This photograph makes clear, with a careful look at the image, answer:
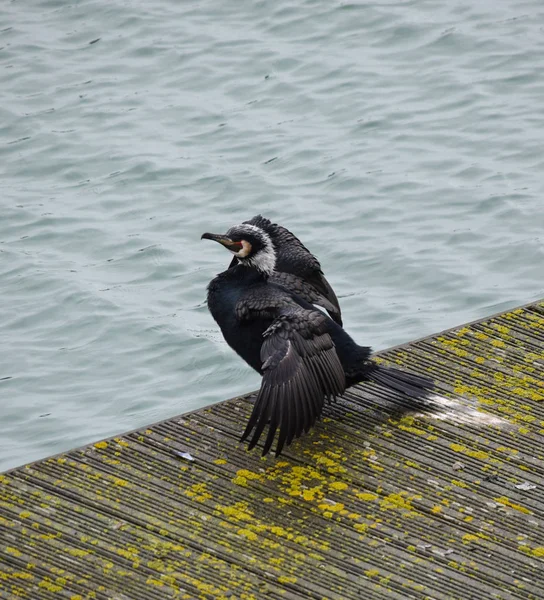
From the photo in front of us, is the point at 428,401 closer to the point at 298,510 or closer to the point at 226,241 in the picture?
the point at 298,510

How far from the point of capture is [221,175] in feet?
33.2

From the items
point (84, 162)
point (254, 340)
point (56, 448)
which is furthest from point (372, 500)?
point (84, 162)

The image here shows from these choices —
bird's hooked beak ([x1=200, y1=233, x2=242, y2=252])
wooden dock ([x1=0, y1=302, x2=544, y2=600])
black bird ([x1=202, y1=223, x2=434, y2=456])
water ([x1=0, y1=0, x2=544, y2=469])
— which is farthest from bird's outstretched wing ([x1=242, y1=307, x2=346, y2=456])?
water ([x1=0, y1=0, x2=544, y2=469])

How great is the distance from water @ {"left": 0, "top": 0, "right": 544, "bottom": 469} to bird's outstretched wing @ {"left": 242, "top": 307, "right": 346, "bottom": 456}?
2542 millimetres

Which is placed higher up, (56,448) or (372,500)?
(372,500)

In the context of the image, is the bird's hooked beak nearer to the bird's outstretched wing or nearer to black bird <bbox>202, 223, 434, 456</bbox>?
black bird <bbox>202, 223, 434, 456</bbox>

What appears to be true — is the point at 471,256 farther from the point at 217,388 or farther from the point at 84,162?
the point at 84,162

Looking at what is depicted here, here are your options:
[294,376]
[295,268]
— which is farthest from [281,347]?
[295,268]

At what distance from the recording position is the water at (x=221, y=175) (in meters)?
7.98

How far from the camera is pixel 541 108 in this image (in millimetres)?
10898

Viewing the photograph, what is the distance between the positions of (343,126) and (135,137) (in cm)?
183

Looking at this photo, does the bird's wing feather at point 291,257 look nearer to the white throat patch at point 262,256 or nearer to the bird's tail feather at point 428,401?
the white throat patch at point 262,256

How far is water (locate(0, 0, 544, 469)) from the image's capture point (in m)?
7.98

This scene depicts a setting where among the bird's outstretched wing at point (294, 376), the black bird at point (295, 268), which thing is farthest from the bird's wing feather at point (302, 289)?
the bird's outstretched wing at point (294, 376)
